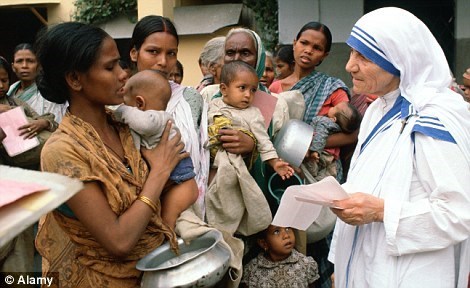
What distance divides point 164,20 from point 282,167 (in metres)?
1.11

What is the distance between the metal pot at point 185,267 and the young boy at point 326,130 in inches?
60.7

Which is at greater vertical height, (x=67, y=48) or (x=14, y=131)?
(x=67, y=48)

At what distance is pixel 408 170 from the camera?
241 cm

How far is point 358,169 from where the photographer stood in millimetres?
2662

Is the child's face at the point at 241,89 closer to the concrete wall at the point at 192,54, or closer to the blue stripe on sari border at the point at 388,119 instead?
the blue stripe on sari border at the point at 388,119

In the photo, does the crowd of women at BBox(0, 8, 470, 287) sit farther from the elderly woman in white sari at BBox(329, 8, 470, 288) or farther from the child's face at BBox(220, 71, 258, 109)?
the child's face at BBox(220, 71, 258, 109)

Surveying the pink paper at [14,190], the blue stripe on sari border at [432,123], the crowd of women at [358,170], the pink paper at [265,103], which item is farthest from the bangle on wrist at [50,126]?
the pink paper at [14,190]

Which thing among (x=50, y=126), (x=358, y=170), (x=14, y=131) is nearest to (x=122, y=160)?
(x=358, y=170)

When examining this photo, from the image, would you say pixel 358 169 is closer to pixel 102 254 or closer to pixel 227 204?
pixel 227 204

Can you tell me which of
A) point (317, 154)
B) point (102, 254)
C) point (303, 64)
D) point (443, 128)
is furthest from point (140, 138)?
point (303, 64)

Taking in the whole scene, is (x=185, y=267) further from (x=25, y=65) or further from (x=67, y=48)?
(x=25, y=65)

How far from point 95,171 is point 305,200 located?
894mm

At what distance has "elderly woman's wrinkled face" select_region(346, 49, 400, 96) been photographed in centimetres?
255

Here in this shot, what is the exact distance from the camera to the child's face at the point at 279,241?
362cm
